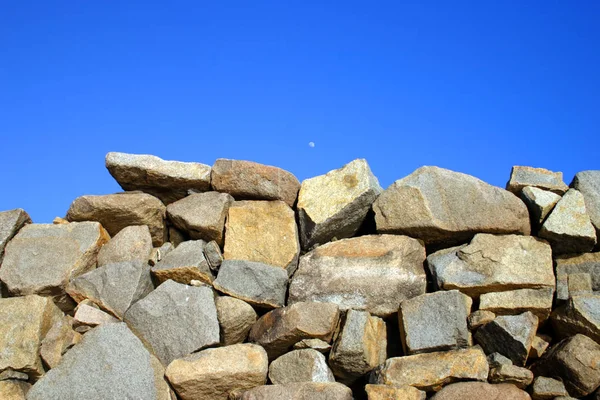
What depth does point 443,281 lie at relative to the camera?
16.0 feet

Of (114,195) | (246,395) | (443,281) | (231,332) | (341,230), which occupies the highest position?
(114,195)

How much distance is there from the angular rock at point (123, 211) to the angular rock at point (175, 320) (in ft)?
2.41

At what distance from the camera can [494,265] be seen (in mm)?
4910

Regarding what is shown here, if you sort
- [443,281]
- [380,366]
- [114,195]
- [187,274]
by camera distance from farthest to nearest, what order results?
[114,195] < [187,274] < [443,281] < [380,366]

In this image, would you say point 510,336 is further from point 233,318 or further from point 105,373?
point 105,373

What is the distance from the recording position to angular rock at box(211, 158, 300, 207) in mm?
5539

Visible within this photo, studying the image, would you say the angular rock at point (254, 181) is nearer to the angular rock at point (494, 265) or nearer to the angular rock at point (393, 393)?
the angular rock at point (494, 265)

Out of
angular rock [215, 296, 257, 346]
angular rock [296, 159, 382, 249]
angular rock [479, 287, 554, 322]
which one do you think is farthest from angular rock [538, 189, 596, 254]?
angular rock [215, 296, 257, 346]

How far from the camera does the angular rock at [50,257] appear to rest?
5.31 meters

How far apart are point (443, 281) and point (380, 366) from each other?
2.80ft

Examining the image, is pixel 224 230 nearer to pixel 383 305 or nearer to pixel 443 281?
pixel 383 305

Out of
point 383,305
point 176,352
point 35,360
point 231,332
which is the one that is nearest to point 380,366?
point 383,305

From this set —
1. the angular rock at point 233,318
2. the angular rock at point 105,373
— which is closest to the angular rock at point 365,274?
the angular rock at point 233,318

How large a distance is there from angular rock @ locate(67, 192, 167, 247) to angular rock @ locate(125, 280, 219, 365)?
0.73 meters
